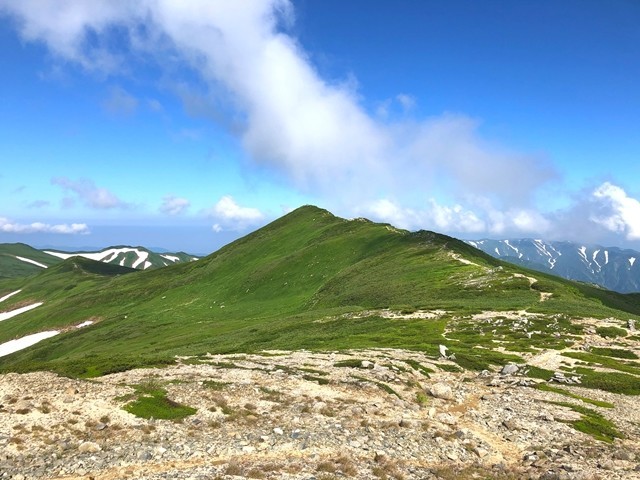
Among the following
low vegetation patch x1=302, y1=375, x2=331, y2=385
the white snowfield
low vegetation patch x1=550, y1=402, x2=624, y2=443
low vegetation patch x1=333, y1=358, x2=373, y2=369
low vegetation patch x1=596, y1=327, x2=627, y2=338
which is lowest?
the white snowfield

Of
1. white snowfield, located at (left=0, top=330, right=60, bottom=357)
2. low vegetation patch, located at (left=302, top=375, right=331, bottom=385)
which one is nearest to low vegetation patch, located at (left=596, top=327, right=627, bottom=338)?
low vegetation patch, located at (left=302, top=375, right=331, bottom=385)

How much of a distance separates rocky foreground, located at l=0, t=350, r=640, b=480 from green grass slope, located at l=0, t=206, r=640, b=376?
38.5 feet

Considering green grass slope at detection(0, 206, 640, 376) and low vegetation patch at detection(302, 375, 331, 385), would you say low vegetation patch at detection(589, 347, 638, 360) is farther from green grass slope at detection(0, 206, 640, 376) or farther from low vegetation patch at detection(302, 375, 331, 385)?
low vegetation patch at detection(302, 375, 331, 385)

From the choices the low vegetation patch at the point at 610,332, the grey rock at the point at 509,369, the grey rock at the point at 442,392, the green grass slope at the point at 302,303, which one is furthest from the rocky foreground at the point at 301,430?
the low vegetation patch at the point at 610,332

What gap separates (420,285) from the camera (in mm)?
→ 109750

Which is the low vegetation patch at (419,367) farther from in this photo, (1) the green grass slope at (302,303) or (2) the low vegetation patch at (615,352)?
(2) the low vegetation patch at (615,352)

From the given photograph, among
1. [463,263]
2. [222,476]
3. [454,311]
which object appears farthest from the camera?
[463,263]

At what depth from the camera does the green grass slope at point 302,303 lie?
70.6m

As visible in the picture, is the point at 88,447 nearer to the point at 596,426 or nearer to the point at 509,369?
the point at 596,426

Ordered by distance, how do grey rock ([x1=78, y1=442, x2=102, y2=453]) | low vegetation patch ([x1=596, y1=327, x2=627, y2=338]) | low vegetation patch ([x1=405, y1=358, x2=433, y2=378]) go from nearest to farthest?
grey rock ([x1=78, y1=442, x2=102, y2=453]) → low vegetation patch ([x1=405, y1=358, x2=433, y2=378]) → low vegetation patch ([x1=596, y1=327, x2=627, y2=338])

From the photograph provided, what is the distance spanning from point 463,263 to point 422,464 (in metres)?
106

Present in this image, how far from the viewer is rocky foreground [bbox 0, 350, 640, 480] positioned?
866 inches

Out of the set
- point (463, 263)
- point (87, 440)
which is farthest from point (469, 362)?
point (463, 263)

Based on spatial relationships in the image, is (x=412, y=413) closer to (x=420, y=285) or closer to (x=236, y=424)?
(x=236, y=424)
